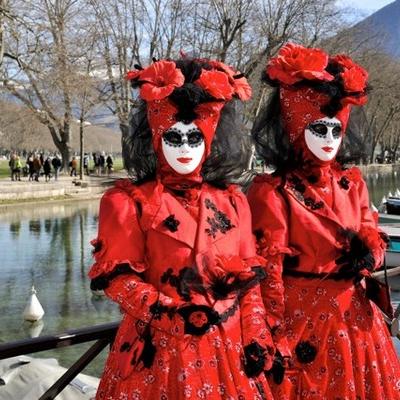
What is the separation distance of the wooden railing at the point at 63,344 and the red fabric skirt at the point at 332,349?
2.44ft

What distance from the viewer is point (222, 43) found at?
2611 cm

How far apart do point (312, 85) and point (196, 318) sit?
1089 mm

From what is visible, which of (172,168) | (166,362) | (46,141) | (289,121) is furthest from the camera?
(46,141)

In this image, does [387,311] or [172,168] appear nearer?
[172,168]

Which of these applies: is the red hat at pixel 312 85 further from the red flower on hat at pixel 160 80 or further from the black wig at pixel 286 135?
the red flower on hat at pixel 160 80

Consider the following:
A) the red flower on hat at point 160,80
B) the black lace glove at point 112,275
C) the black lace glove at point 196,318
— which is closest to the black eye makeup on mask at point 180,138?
the red flower on hat at point 160,80

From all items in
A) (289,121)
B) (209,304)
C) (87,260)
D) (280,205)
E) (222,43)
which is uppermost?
(222,43)

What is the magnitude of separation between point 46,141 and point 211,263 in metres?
88.9

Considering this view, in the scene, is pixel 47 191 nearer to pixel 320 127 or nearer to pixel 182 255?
pixel 320 127

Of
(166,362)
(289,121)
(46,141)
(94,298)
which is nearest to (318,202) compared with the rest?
(289,121)

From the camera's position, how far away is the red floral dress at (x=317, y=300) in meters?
2.49

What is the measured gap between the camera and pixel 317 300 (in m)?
2.58

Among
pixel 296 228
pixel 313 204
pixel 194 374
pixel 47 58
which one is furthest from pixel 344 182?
pixel 47 58

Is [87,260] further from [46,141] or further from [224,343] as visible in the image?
[46,141]
